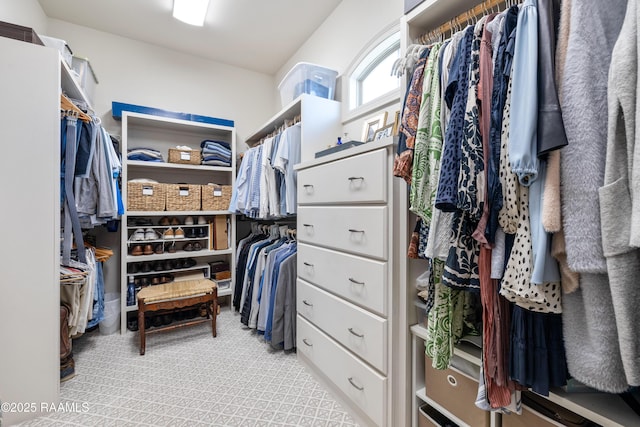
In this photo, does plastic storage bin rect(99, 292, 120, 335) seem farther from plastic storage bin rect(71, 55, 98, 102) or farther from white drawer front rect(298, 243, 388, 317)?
white drawer front rect(298, 243, 388, 317)

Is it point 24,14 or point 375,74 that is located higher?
point 24,14

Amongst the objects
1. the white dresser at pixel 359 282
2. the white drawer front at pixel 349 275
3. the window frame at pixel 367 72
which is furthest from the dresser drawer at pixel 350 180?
the window frame at pixel 367 72

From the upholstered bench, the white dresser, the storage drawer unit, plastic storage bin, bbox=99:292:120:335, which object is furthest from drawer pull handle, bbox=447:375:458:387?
plastic storage bin, bbox=99:292:120:335

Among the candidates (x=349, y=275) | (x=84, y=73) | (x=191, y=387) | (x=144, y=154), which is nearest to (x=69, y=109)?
(x=84, y=73)

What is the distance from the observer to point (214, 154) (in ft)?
9.16

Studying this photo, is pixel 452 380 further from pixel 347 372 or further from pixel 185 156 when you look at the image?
pixel 185 156

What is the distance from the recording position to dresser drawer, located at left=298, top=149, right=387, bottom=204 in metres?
1.18

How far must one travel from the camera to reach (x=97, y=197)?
1907 mm

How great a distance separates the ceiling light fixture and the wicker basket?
1403 millimetres

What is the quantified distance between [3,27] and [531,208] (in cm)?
238

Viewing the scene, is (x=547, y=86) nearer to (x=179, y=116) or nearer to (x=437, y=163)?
(x=437, y=163)

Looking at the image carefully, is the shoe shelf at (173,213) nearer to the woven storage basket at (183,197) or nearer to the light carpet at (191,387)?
the woven storage basket at (183,197)

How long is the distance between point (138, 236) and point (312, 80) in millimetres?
2053

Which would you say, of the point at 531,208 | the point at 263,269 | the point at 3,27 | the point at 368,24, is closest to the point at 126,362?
the point at 263,269
